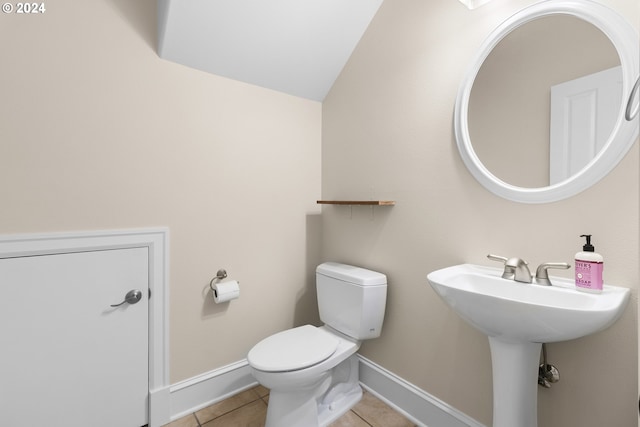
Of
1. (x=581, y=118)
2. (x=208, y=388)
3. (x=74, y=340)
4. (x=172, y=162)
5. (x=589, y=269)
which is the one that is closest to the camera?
(x=589, y=269)

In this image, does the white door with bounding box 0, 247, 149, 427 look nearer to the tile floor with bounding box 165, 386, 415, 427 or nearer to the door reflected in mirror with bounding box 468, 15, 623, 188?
the tile floor with bounding box 165, 386, 415, 427

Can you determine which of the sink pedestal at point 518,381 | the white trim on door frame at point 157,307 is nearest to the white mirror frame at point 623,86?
the sink pedestal at point 518,381

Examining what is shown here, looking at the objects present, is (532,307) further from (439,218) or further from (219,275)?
(219,275)

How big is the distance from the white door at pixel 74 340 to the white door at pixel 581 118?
1905 mm

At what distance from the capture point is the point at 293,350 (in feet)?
4.75

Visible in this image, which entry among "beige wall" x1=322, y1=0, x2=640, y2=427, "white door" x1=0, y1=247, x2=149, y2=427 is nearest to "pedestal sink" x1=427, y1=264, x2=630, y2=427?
Result: "beige wall" x1=322, y1=0, x2=640, y2=427

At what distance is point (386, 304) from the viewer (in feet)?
5.58

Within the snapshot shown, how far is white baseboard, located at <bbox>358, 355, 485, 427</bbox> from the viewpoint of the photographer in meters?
1.40

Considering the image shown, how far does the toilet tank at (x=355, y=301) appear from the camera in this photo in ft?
5.19

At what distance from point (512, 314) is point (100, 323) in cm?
172

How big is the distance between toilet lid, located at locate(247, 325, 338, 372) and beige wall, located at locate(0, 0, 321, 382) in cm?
38

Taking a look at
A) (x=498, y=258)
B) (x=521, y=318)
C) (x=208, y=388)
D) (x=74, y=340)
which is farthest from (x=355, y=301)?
(x=74, y=340)

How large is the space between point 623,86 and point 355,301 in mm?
1385

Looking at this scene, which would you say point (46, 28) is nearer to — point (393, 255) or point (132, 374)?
point (132, 374)
